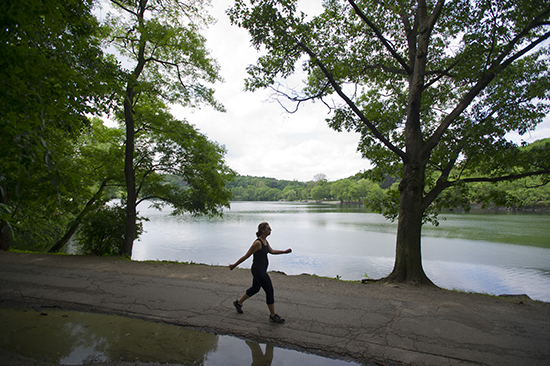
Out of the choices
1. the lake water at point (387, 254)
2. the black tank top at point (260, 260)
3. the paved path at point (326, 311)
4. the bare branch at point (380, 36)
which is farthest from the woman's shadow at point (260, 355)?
the lake water at point (387, 254)

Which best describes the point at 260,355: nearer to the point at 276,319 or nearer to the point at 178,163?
the point at 276,319

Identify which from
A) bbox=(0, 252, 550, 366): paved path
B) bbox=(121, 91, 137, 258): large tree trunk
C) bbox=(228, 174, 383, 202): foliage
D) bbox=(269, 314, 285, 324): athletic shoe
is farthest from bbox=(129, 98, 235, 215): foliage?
bbox=(228, 174, 383, 202): foliage

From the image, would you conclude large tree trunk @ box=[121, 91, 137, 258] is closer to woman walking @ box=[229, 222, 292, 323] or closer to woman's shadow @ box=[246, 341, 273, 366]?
woman walking @ box=[229, 222, 292, 323]

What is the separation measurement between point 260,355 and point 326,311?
1.74 meters

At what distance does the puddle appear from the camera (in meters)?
3.66

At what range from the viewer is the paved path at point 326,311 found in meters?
3.97

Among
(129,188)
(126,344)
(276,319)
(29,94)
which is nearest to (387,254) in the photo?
(129,188)

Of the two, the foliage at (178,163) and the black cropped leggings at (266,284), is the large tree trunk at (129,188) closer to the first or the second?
the foliage at (178,163)

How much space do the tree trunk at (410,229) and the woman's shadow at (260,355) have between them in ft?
17.2

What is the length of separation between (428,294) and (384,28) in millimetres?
8492

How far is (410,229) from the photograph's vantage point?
8.20m

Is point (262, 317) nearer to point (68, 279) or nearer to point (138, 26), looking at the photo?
point (68, 279)

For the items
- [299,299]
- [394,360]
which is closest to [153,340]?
[299,299]

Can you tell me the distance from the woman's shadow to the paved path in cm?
15
